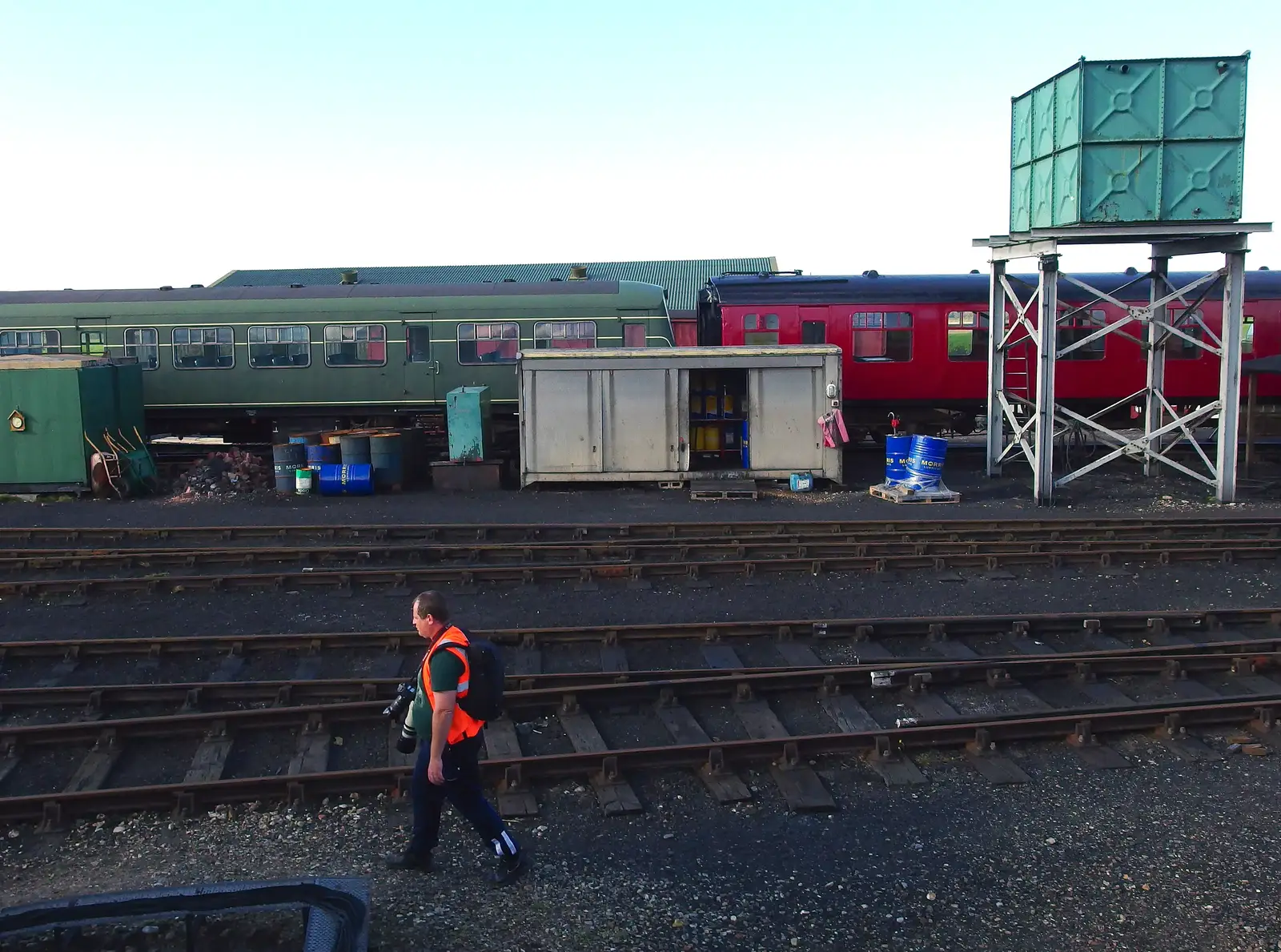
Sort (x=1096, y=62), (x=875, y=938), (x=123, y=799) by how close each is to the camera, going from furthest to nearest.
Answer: (x=1096, y=62)
(x=123, y=799)
(x=875, y=938)

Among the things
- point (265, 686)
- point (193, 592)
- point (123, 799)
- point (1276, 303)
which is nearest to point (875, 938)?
point (123, 799)

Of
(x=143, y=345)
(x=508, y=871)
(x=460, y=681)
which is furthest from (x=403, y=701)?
(x=143, y=345)

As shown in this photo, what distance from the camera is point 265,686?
8.41 meters

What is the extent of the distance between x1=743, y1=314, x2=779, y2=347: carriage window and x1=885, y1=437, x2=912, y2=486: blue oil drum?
481 centimetres

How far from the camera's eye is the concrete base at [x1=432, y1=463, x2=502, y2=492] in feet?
61.9

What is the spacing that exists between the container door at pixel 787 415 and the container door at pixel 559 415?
2795mm

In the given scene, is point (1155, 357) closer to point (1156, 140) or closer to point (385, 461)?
point (1156, 140)

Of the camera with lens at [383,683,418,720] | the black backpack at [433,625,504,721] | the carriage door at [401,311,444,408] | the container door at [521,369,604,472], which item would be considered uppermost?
the carriage door at [401,311,444,408]

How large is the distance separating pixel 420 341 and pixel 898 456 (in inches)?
391

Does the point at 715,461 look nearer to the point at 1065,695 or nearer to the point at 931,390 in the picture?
the point at 931,390

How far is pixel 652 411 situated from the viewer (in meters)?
18.5

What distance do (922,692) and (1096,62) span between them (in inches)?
473

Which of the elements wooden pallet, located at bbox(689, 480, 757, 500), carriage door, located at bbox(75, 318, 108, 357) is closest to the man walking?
wooden pallet, located at bbox(689, 480, 757, 500)

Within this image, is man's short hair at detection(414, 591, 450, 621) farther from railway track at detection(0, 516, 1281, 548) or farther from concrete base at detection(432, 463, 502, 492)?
concrete base at detection(432, 463, 502, 492)
